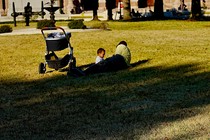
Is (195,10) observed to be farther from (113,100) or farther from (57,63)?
(113,100)

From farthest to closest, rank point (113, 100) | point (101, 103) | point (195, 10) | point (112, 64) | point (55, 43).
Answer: point (195, 10) → point (112, 64) → point (55, 43) → point (113, 100) → point (101, 103)

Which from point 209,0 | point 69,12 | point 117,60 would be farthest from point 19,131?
point 69,12

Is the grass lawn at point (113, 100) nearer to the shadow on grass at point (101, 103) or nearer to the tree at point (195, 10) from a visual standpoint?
the shadow on grass at point (101, 103)

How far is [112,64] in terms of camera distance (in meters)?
13.1

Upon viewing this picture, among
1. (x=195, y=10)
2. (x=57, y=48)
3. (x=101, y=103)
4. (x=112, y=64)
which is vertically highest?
(x=195, y=10)

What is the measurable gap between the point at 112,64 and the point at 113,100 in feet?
11.4

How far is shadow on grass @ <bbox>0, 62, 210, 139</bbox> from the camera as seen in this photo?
25.3 feet

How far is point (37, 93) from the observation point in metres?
10.8

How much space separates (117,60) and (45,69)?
2101mm

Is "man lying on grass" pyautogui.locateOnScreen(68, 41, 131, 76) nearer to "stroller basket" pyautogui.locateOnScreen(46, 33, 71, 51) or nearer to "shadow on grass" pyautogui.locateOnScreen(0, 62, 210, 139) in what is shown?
"shadow on grass" pyautogui.locateOnScreen(0, 62, 210, 139)

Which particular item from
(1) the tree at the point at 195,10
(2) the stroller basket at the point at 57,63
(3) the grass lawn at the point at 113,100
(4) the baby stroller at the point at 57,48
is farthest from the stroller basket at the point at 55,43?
(1) the tree at the point at 195,10

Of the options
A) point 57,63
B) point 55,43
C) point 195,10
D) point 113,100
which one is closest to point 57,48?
point 55,43

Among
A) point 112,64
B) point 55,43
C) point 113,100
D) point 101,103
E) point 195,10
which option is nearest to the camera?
point 101,103

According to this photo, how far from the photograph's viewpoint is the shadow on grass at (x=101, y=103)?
7711 mm
